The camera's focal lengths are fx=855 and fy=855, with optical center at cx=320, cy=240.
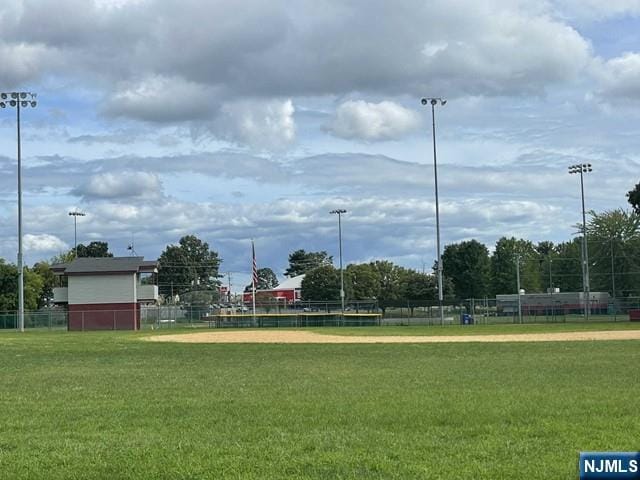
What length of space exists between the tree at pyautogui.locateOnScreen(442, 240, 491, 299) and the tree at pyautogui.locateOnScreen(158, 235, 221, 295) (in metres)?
59.2

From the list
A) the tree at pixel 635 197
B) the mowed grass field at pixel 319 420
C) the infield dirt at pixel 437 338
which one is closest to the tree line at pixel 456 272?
the tree at pixel 635 197

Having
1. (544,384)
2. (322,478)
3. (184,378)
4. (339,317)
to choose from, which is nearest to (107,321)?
(339,317)

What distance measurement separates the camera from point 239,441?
10.7 m

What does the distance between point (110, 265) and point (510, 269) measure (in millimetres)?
79609

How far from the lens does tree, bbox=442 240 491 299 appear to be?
14300 cm

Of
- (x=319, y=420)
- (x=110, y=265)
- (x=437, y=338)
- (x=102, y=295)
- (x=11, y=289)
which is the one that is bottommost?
(x=437, y=338)

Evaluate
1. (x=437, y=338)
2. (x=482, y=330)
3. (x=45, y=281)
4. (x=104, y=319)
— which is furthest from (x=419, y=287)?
(x=437, y=338)

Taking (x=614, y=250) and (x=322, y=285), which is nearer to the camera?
(x=614, y=250)

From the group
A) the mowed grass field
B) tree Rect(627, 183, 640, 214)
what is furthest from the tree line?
the mowed grass field

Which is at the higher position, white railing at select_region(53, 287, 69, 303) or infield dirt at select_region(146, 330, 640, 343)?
white railing at select_region(53, 287, 69, 303)

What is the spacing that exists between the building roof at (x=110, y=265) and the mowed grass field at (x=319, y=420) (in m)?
54.4

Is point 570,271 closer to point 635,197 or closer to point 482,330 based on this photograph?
point 635,197

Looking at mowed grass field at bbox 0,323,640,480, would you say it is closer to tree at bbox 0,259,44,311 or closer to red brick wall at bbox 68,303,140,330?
red brick wall at bbox 68,303,140,330

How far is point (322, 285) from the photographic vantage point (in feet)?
484
